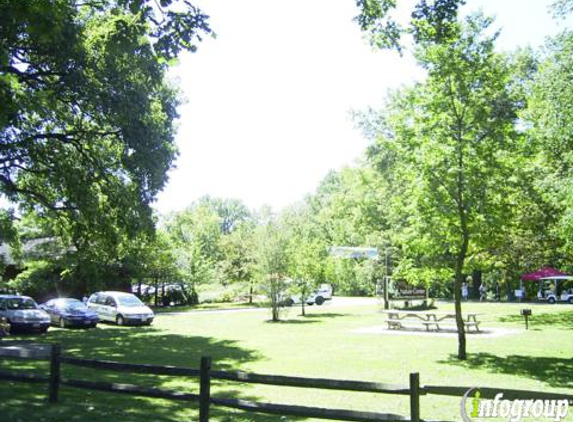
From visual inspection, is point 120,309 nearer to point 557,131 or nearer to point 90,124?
point 90,124

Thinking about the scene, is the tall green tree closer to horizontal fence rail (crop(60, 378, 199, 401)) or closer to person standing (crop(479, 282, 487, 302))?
horizontal fence rail (crop(60, 378, 199, 401))

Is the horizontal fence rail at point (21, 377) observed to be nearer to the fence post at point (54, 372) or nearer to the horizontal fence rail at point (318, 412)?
the fence post at point (54, 372)

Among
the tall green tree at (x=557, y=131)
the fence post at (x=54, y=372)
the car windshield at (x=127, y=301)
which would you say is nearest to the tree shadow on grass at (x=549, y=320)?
the tall green tree at (x=557, y=131)

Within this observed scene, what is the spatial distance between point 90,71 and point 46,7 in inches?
394

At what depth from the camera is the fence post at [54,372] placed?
8614 mm

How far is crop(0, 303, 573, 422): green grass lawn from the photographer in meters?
8.86

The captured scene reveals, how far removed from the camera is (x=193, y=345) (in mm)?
18250

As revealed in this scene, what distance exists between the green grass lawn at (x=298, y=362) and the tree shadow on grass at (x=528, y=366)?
0.02 metres

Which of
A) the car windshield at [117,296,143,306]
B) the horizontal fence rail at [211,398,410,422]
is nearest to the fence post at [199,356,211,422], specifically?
the horizontal fence rail at [211,398,410,422]

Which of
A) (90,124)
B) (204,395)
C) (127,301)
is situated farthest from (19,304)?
(204,395)

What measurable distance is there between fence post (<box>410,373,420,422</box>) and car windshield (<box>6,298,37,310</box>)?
73.2 ft

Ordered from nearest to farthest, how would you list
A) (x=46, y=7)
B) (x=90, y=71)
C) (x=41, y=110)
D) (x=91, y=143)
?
1. (x=46, y=7)
2. (x=41, y=110)
3. (x=90, y=71)
4. (x=91, y=143)

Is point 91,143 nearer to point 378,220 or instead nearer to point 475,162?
point 475,162

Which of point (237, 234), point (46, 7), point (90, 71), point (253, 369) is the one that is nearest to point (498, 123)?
point (253, 369)
